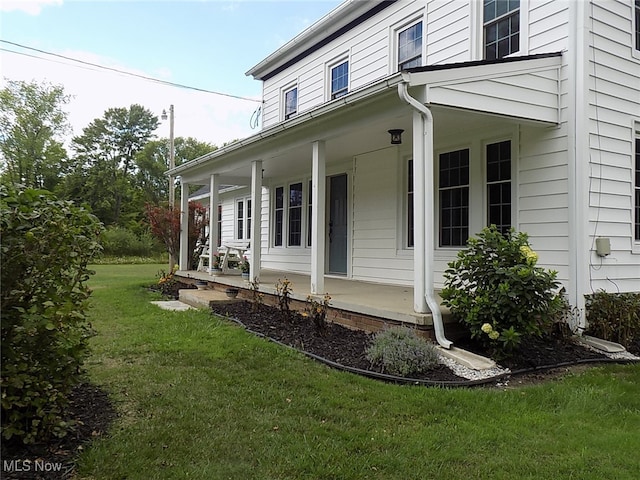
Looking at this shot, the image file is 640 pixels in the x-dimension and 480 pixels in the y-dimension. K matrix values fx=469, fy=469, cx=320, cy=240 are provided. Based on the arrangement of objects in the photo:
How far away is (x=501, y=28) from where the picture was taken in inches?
265

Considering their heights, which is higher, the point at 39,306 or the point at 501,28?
the point at 501,28

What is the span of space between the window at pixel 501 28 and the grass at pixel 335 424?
4.45 meters

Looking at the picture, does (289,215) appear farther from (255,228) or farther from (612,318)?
(612,318)

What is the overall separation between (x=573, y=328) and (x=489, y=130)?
282 cm

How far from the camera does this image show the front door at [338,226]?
9688mm

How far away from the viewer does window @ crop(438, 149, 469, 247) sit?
23.0ft

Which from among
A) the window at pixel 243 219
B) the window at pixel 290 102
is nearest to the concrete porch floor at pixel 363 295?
the window at pixel 243 219

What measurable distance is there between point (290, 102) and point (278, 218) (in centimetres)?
306

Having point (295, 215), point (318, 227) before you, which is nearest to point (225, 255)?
point (295, 215)

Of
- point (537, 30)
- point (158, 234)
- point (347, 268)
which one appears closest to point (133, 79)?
point (158, 234)

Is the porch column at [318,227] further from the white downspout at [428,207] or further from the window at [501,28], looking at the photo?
the window at [501,28]

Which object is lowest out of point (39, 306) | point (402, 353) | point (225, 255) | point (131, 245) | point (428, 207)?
point (402, 353)

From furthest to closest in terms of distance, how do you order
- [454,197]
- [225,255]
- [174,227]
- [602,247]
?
[174,227] → [225,255] → [454,197] → [602,247]

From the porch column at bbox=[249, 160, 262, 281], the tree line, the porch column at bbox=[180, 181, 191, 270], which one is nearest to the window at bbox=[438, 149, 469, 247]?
the porch column at bbox=[249, 160, 262, 281]
